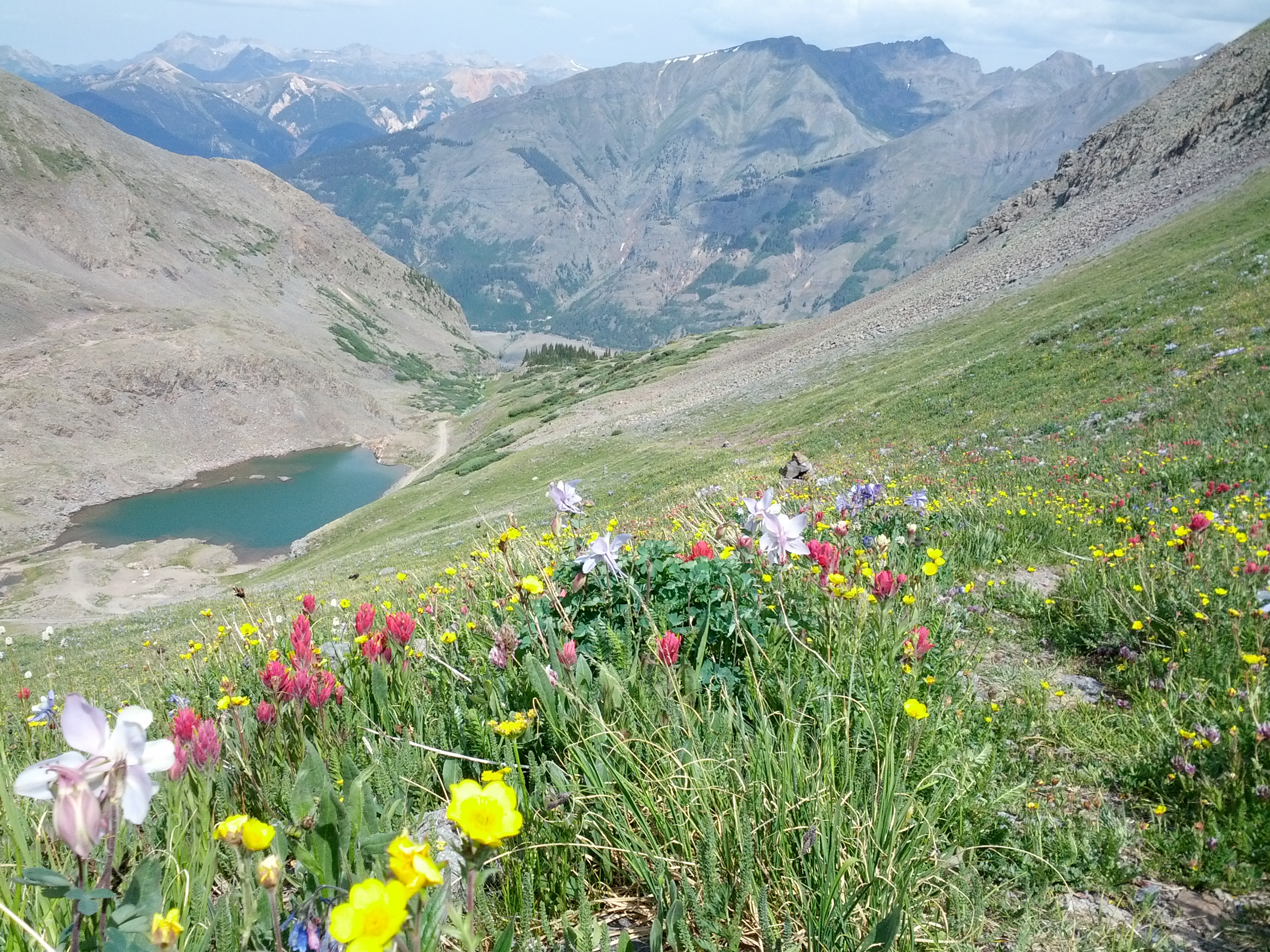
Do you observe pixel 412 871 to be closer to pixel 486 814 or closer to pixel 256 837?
pixel 486 814

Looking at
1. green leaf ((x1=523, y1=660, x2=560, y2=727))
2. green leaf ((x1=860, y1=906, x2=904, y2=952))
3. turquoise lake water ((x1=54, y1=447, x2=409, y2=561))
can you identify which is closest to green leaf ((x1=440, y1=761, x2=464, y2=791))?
green leaf ((x1=523, y1=660, x2=560, y2=727))

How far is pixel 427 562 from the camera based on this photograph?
22.3 meters

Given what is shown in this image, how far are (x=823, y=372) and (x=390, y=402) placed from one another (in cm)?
12006

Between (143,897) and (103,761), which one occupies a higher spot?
(103,761)

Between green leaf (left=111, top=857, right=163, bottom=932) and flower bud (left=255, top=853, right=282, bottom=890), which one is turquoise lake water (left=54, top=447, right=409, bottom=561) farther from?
flower bud (left=255, top=853, right=282, bottom=890)

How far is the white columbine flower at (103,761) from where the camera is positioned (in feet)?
4.67

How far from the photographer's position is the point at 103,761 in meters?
1.45

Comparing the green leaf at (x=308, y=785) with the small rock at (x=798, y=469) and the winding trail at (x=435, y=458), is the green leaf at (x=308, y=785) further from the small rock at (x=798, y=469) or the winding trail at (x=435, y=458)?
the winding trail at (x=435, y=458)

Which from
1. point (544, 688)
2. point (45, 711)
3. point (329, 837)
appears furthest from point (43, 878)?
point (45, 711)

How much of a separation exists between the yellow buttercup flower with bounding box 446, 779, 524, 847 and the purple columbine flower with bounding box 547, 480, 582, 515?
2.88 m

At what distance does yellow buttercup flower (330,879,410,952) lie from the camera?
3.56 ft

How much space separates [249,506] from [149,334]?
51.4 m

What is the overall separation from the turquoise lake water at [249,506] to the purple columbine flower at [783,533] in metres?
69.7

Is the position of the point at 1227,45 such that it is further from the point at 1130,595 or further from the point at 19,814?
the point at 19,814
